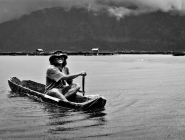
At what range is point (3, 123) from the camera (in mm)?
10867

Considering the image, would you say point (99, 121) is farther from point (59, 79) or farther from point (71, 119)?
point (59, 79)

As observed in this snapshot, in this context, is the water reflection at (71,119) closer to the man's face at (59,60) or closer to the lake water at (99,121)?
the lake water at (99,121)

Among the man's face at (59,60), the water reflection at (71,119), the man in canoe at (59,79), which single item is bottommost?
the water reflection at (71,119)

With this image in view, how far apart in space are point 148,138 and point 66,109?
4881mm

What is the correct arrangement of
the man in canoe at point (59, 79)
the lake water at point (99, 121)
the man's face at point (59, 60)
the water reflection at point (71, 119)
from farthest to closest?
the man's face at point (59, 60)
the man in canoe at point (59, 79)
the water reflection at point (71, 119)
the lake water at point (99, 121)

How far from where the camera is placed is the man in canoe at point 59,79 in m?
13.3

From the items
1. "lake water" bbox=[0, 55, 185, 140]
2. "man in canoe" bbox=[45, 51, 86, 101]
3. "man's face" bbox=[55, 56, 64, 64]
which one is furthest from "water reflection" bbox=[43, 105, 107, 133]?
"man's face" bbox=[55, 56, 64, 64]

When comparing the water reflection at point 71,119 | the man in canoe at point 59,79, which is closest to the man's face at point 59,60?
the man in canoe at point 59,79

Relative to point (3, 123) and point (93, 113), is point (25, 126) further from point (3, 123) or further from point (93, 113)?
point (93, 113)

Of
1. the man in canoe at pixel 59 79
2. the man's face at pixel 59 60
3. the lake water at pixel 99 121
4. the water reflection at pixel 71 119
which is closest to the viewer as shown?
the lake water at pixel 99 121

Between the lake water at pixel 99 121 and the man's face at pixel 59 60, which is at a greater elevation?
the man's face at pixel 59 60

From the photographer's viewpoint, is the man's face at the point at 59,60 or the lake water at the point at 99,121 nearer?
the lake water at the point at 99,121

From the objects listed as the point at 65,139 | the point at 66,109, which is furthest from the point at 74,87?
the point at 65,139

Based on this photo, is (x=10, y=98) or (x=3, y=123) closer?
(x=3, y=123)
